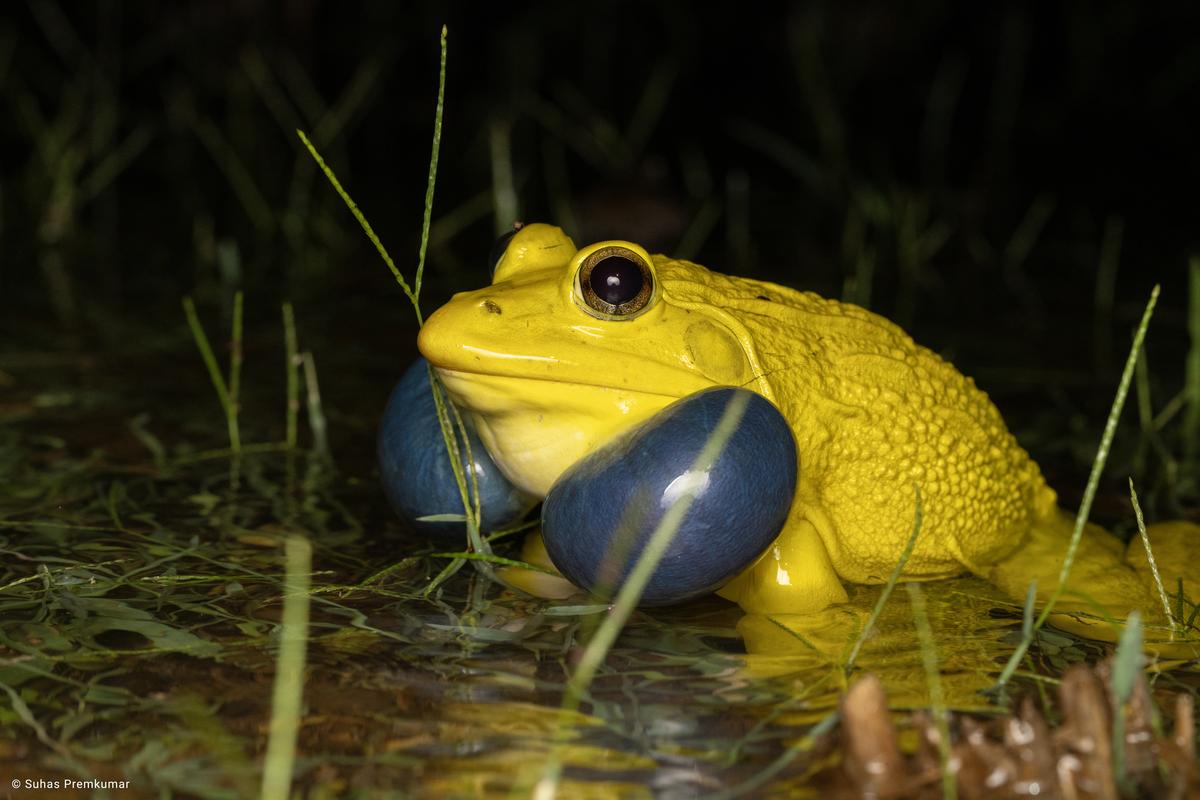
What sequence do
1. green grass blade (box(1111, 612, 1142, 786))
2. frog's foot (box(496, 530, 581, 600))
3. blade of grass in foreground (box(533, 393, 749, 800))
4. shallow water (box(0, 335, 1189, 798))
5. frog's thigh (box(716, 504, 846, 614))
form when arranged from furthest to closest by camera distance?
frog's foot (box(496, 530, 581, 600)) < frog's thigh (box(716, 504, 846, 614)) < blade of grass in foreground (box(533, 393, 749, 800)) < shallow water (box(0, 335, 1189, 798)) < green grass blade (box(1111, 612, 1142, 786))

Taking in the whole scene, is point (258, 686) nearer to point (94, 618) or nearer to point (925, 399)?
point (94, 618)

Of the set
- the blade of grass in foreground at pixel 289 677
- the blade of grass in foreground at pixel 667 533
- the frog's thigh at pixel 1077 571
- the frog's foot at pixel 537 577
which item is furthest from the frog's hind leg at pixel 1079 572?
the blade of grass in foreground at pixel 289 677

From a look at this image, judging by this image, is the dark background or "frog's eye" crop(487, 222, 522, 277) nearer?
"frog's eye" crop(487, 222, 522, 277)

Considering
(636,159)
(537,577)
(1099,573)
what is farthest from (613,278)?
(636,159)

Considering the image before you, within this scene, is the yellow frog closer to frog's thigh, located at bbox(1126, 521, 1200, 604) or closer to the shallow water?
frog's thigh, located at bbox(1126, 521, 1200, 604)

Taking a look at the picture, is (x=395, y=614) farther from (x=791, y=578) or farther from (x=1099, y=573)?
(x=1099, y=573)

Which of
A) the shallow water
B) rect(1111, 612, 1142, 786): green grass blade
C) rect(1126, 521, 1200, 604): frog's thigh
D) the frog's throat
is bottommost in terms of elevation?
the shallow water

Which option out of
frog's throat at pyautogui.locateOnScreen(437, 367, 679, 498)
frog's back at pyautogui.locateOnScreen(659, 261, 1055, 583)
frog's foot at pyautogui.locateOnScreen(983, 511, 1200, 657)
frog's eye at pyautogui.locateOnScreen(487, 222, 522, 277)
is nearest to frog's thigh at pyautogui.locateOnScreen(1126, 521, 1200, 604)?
frog's foot at pyautogui.locateOnScreen(983, 511, 1200, 657)

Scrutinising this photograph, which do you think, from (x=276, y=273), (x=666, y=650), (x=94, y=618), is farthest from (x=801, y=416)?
(x=276, y=273)
